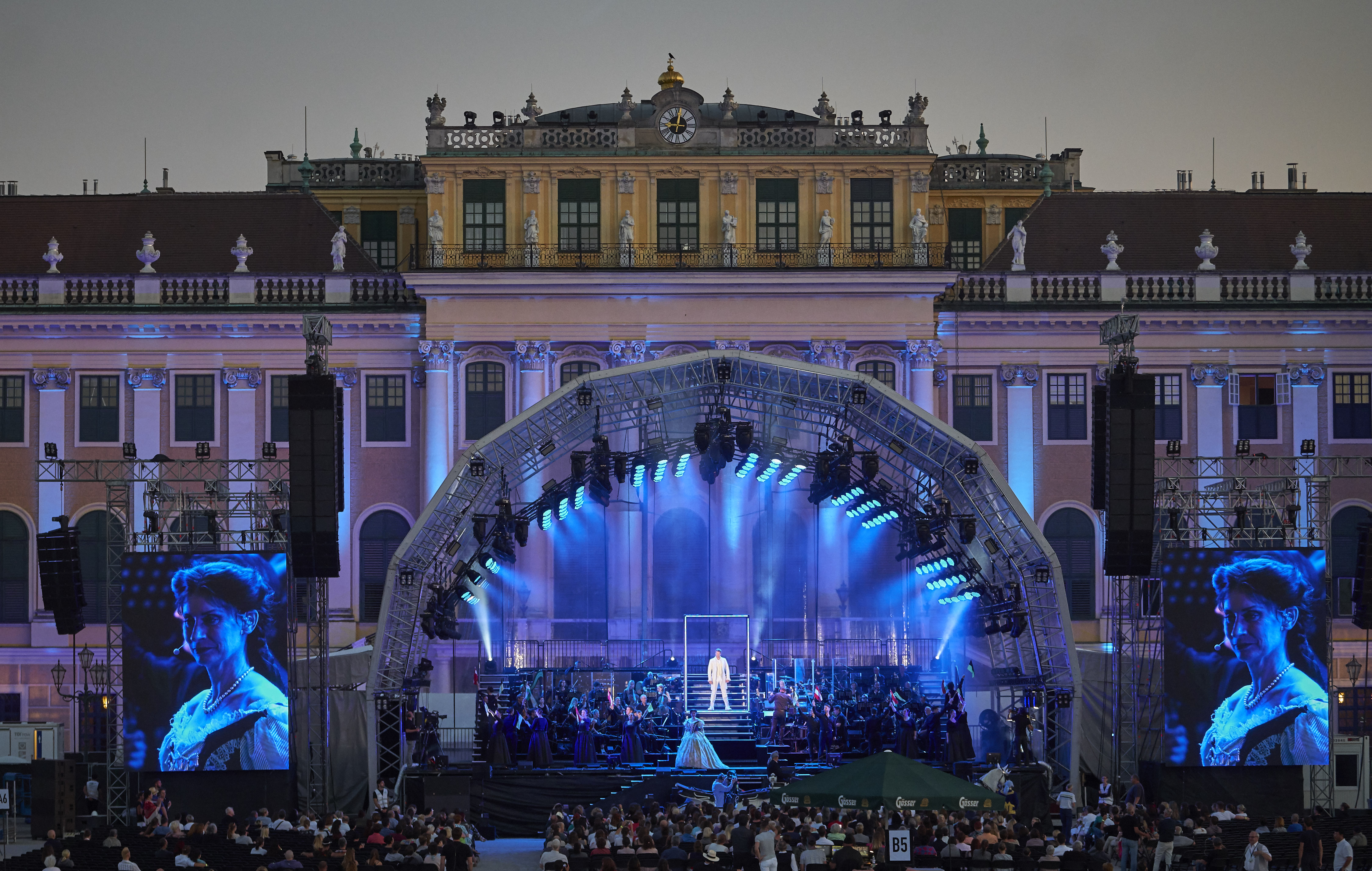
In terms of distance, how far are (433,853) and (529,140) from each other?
26119 millimetres

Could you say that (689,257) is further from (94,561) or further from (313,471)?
(313,471)

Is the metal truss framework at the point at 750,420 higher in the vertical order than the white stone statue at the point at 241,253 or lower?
lower

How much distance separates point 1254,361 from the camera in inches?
1896

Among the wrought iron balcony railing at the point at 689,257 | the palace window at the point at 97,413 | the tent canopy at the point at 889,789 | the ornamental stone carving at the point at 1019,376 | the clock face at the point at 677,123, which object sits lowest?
the tent canopy at the point at 889,789

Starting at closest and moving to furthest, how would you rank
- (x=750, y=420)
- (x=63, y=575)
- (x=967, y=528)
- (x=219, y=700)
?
(x=219, y=700), (x=63, y=575), (x=967, y=528), (x=750, y=420)

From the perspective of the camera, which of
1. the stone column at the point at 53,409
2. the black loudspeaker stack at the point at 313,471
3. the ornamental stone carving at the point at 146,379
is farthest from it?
the ornamental stone carving at the point at 146,379

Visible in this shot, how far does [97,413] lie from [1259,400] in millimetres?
29764

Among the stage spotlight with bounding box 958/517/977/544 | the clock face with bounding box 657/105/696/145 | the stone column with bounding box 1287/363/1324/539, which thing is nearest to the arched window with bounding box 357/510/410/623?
the clock face with bounding box 657/105/696/145

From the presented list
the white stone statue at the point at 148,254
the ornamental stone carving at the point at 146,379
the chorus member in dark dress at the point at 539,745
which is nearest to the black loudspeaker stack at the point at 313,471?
the chorus member in dark dress at the point at 539,745

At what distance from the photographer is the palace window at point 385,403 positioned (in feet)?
157

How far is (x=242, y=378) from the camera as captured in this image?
47.8 m

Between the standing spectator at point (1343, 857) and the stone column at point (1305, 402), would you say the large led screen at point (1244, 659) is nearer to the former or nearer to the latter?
the standing spectator at point (1343, 857)

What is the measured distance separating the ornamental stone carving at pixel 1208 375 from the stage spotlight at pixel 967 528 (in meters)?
15.3

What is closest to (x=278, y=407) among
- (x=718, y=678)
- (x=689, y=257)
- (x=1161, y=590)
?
(x=689, y=257)
